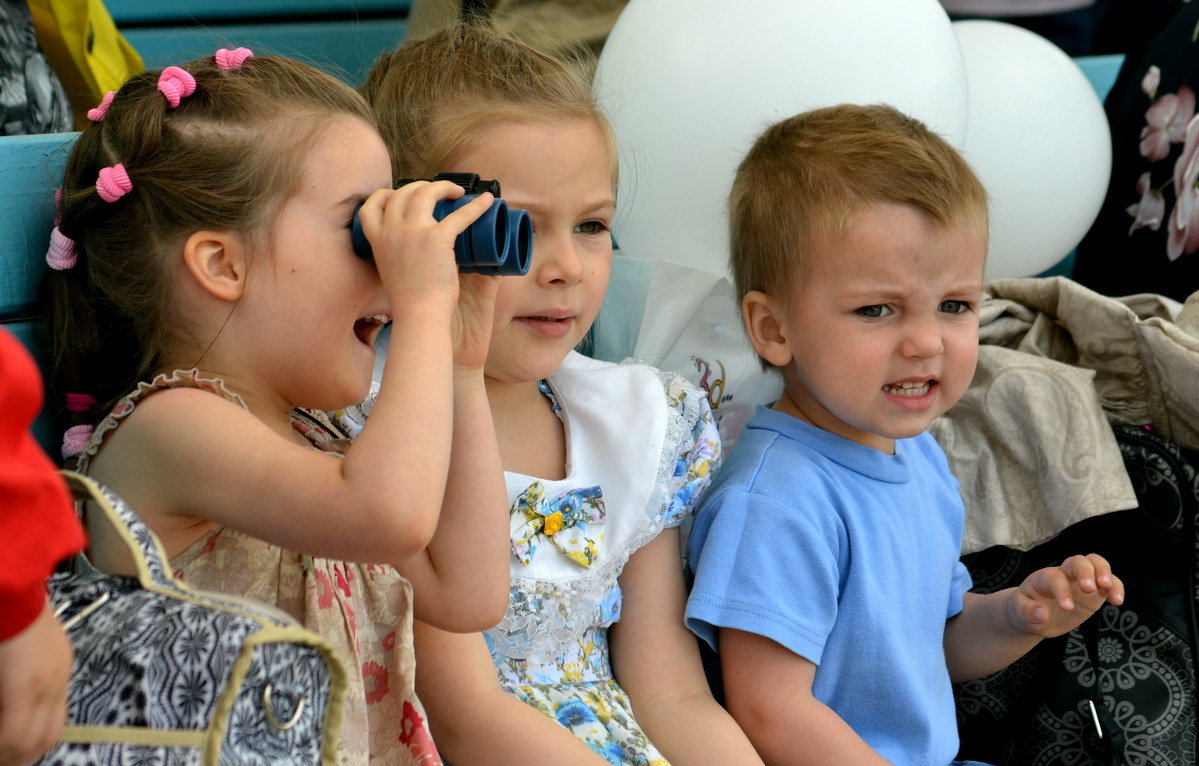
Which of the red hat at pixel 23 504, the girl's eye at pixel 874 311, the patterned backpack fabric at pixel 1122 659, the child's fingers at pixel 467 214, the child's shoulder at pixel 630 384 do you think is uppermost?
the red hat at pixel 23 504

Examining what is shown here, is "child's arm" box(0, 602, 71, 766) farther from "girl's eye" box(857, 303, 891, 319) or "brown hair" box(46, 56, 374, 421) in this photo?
"girl's eye" box(857, 303, 891, 319)

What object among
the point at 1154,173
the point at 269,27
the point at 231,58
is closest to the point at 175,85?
the point at 231,58

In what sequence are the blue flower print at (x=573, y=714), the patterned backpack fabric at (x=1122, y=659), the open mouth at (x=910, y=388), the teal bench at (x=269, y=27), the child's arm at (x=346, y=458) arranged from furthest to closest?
the teal bench at (x=269, y=27), the patterned backpack fabric at (x=1122, y=659), the open mouth at (x=910, y=388), the blue flower print at (x=573, y=714), the child's arm at (x=346, y=458)

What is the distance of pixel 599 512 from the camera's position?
134cm

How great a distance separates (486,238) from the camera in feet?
3.37

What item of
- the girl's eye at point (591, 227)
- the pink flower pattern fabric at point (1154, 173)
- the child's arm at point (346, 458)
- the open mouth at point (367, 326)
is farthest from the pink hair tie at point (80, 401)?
the pink flower pattern fabric at point (1154, 173)

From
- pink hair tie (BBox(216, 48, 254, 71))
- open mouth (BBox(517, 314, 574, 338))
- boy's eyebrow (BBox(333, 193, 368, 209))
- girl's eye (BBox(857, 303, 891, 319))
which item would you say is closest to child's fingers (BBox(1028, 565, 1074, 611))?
girl's eye (BBox(857, 303, 891, 319))

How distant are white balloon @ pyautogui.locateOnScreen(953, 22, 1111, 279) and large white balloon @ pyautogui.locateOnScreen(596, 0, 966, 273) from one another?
28 cm

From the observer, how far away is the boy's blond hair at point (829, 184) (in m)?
1.34

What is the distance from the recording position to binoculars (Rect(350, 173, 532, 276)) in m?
1.03

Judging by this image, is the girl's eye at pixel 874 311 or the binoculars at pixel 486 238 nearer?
the binoculars at pixel 486 238

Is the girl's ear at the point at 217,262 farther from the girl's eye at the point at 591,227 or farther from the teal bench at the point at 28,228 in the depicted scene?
the girl's eye at the point at 591,227

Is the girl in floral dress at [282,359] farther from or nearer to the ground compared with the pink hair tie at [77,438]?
farther from the ground

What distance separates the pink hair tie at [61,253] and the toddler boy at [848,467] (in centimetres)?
72
